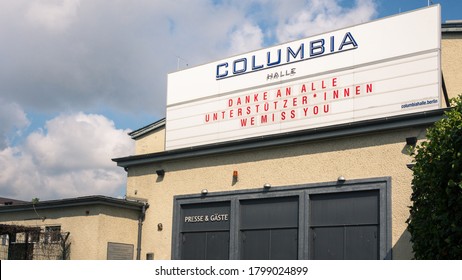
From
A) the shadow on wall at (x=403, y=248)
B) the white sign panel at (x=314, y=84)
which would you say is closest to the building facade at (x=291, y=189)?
the shadow on wall at (x=403, y=248)

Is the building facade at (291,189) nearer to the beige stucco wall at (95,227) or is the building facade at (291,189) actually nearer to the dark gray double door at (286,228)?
the dark gray double door at (286,228)

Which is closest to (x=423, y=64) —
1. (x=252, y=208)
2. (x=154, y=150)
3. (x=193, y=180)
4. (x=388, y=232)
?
(x=388, y=232)

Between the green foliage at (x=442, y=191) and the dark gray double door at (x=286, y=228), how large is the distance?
491 cm

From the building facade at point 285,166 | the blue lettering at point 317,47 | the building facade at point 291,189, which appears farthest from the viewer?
the blue lettering at point 317,47

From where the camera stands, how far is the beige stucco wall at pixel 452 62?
810 inches

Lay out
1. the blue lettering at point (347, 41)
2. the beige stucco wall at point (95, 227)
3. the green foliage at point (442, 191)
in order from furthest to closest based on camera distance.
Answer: the beige stucco wall at point (95, 227) → the blue lettering at point (347, 41) → the green foliage at point (442, 191)

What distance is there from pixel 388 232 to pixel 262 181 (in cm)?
465

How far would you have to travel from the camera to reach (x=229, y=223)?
20.3 meters

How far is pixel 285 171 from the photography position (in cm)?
1933

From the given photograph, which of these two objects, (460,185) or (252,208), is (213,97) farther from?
(460,185)

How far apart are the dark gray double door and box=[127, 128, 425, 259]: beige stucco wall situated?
0.60 meters

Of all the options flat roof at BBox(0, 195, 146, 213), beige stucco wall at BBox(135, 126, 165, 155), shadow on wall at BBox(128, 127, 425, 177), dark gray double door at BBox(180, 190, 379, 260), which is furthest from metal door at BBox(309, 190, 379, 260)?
beige stucco wall at BBox(135, 126, 165, 155)

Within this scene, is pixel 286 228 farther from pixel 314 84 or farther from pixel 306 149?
pixel 314 84

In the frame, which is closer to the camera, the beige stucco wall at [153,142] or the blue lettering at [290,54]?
the blue lettering at [290,54]
